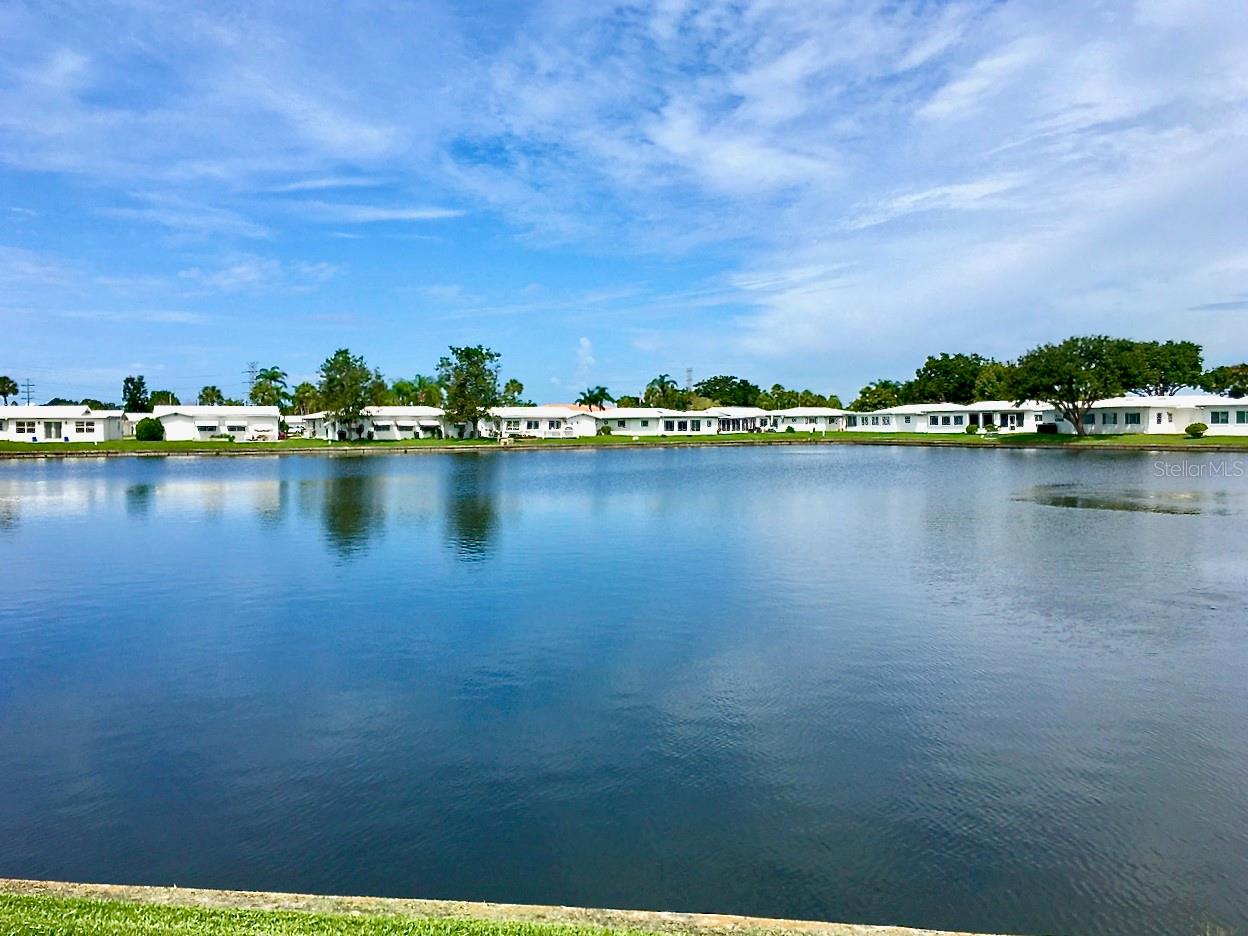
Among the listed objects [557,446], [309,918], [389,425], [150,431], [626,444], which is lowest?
[309,918]

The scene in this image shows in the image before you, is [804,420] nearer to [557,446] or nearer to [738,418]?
[738,418]

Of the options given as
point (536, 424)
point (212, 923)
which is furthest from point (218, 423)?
point (212, 923)

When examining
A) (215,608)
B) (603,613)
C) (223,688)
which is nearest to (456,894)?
(223,688)

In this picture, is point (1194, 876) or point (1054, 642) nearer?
point (1194, 876)

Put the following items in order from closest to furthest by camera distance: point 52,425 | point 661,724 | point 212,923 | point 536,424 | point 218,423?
point 212,923 → point 661,724 → point 52,425 → point 218,423 → point 536,424

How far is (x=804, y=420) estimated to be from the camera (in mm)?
100938

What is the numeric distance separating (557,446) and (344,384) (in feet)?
68.0

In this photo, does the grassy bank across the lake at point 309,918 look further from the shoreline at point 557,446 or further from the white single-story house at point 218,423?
the white single-story house at point 218,423

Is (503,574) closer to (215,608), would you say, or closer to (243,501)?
(215,608)

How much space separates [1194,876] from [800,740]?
3424 millimetres

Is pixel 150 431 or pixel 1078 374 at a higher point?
pixel 1078 374

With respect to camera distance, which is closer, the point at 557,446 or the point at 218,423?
the point at 557,446

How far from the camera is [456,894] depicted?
245 inches

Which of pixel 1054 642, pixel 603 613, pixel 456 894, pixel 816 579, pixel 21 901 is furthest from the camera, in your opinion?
pixel 816 579
